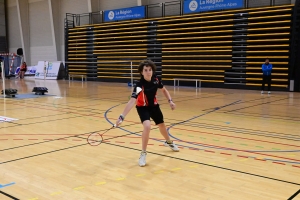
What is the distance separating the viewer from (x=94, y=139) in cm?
546

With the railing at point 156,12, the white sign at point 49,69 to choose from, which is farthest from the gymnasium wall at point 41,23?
the white sign at point 49,69

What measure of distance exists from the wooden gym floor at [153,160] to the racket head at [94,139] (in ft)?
0.31

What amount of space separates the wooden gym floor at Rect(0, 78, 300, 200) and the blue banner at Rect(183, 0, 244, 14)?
33.0 ft

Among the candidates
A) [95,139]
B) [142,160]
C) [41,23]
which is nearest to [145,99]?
[142,160]

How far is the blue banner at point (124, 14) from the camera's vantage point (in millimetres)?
19894

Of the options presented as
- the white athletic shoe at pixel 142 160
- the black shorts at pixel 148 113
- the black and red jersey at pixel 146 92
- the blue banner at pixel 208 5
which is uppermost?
the blue banner at pixel 208 5

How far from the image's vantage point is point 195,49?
17.7 m

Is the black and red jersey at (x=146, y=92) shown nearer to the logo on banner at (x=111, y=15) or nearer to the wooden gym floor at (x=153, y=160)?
the wooden gym floor at (x=153, y=160)

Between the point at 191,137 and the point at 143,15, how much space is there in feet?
50.5

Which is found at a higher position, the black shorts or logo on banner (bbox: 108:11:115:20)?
logo on banner (bbox: 108:11:115:20)

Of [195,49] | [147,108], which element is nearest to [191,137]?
[147,108]

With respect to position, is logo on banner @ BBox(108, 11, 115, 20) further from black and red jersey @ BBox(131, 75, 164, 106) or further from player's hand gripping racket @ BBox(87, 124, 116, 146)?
black and red jersey @ BBox(131, 75, 164, 106)

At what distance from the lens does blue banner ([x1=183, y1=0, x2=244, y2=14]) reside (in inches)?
634

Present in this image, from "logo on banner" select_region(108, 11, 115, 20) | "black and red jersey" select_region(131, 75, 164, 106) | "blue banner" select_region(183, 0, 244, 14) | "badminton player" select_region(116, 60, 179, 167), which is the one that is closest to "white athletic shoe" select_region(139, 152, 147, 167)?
"badminton player" select_region(116, 60, 179, 167)
